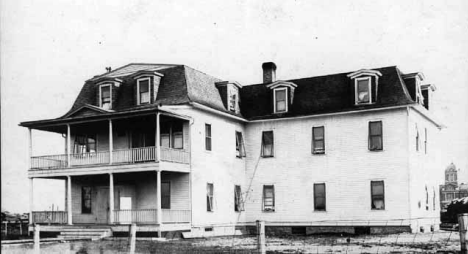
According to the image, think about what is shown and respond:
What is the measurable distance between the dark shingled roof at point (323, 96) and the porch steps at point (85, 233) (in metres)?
10.7

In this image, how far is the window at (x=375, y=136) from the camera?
29.6m

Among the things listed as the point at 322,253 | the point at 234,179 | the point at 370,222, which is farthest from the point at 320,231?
the point at 322,253

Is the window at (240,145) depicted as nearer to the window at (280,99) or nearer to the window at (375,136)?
the window at (280,99)

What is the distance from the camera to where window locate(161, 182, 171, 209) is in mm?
28922

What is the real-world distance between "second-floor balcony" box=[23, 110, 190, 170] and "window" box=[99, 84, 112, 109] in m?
1.55

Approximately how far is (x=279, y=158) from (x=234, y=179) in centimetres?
268

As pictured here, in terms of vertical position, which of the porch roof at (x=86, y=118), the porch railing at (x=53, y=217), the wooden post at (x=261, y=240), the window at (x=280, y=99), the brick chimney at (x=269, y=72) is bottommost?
the porch railing at (x=53, y=217)

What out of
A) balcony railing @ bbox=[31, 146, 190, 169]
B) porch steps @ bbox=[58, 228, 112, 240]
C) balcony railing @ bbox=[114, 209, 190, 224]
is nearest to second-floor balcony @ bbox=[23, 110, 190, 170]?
balcony railing @ bbox=[31, 146, 190, 169]

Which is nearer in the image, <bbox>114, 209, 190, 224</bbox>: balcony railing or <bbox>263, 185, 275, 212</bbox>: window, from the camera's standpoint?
<bbox>114, 209, 190, 224</bbox>: balcony railing

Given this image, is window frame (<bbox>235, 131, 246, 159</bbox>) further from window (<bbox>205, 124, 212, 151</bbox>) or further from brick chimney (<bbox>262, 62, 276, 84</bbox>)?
brick chimney (<bbox>262, 62, 276, 84</bbox>)

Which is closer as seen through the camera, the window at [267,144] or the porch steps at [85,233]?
the porch steps at [85,233]

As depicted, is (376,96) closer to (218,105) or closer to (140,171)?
(218,105)

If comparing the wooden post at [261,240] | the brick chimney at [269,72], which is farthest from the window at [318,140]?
the wooden post at [261,240]

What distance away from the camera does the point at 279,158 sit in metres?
32.2
